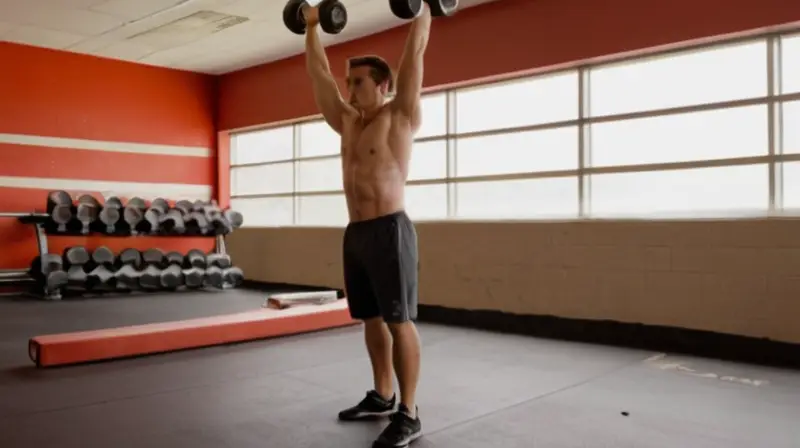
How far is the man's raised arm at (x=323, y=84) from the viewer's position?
2.56 m

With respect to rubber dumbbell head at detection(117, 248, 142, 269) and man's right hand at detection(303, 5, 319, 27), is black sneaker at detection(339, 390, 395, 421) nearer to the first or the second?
man's right hand at detection(303, 5, 319, 27)

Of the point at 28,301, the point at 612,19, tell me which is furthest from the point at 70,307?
the point at 612,19

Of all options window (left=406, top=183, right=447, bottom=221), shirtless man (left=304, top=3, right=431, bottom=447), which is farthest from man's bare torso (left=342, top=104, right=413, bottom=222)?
window (left=406, top=183, right=447, bottom=221)

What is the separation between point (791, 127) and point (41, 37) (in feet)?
20.3

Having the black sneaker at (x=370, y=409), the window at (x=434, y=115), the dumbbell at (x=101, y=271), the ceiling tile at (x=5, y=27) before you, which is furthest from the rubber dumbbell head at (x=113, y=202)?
the black sneaker at (x=370, y=409)

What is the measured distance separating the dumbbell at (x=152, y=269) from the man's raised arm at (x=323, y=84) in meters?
4.58

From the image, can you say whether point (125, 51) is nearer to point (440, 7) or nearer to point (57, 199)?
point (57, 199)

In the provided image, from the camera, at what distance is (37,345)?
133 inches

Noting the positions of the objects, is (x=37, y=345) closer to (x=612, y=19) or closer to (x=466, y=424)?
(x=466, y=424)

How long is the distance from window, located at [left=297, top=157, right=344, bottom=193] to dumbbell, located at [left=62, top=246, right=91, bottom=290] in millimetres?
2182

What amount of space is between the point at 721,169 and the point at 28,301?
5.72 m

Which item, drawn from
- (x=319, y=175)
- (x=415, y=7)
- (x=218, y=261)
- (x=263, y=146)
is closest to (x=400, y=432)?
(x=415, y=7)

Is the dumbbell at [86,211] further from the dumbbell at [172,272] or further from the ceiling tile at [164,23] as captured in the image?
the ceiling tile at [164,23]

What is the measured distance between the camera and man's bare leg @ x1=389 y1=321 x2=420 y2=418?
7.59 feet
